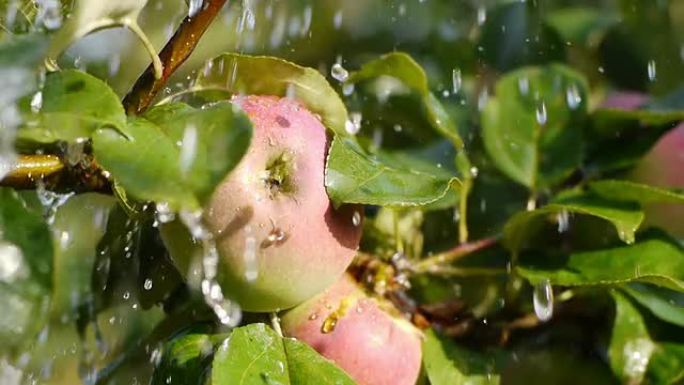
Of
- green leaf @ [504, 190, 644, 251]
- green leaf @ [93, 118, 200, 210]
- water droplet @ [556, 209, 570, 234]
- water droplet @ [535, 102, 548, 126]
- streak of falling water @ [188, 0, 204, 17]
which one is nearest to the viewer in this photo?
green leaf @ [93, 118, 200, 210]

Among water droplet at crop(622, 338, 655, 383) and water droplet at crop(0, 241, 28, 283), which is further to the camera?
water droplet at crop(622, 338, 655, 383)

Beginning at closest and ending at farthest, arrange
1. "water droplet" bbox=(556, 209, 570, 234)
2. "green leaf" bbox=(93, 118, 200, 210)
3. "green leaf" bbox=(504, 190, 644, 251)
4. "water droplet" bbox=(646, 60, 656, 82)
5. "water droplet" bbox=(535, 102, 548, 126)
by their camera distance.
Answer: "green leaf" bbox=(93, 118, 200, 210) < "green leaf" bbox=(504, 190, 644, 251) < "water droplet" bbox=(556, 209, 570, 234) < "water droplet" bbox=(535, 102, 548, 126) < "water droplet" bbox=(646, 60, 656, 82)

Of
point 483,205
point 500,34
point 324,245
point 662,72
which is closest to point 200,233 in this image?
point 324,245

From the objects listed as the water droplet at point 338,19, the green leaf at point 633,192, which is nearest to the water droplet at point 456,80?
the water droplet at point 338,19

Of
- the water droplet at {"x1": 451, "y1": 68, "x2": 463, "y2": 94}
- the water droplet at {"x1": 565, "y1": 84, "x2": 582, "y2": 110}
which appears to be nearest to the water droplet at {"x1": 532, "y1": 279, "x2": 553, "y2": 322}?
the water droplet at {"x1": 565, "y1": 84, "x2": 582, "y2": 110}

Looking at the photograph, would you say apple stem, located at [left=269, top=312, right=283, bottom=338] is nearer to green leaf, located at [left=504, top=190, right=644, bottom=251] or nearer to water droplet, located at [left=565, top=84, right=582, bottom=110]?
green leaf, located at [left=504, top=190, right=644, bottom=251]

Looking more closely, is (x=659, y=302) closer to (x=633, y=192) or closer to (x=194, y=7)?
(x=633, y=192)

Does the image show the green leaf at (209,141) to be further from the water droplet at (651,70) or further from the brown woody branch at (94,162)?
the water droplet at (651,70)
